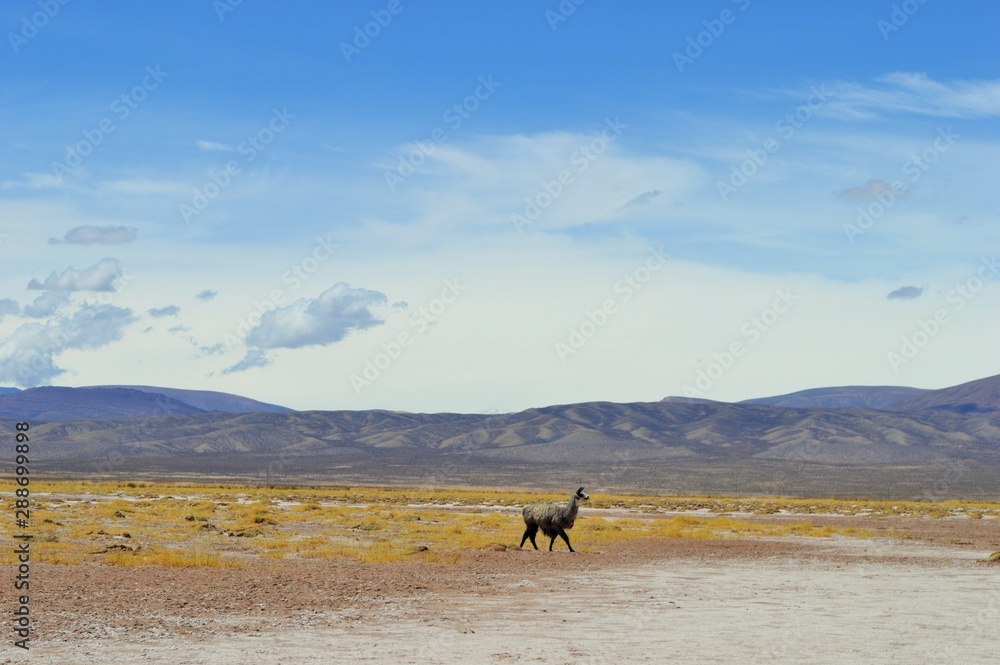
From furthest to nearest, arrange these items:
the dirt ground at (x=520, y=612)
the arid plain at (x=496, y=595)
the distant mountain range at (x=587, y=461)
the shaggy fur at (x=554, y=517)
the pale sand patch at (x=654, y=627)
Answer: the distant mountain range at (x=587, y=461), the shaggy fur at (x=554, y=517), the arid plain at (x=496, y=595), the dirt ground at (x=520, y=612), the pale sand patch at (x=654, y=627)

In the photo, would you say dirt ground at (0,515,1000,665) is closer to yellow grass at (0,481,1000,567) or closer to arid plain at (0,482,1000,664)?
arid plain at (0,482,1000,664)

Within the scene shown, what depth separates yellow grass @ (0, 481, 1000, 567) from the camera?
24.6 meters

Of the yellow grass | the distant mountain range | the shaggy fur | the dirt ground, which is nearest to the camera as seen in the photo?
the dirt ground

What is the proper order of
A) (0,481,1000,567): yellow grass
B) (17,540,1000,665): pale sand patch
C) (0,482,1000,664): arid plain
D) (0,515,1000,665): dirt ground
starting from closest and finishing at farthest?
(17,540,1000,665): pale sand patch, (0,515,1000,665): dirt ground, (0,482,1000,664): arid plain, (0,481,1000,567): yellow grass

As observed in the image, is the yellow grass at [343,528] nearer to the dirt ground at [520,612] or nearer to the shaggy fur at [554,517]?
the shaggy fur at [554,517]

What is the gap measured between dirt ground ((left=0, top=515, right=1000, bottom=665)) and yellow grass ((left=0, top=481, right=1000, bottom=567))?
230 centimetres

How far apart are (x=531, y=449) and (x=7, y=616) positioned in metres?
163

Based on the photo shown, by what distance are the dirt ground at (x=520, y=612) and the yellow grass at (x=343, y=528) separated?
2301 mm

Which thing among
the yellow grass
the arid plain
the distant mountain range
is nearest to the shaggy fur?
the arid plain

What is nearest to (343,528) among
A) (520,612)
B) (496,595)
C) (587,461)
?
(496,595)

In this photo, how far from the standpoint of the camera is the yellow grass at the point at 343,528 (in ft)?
80.7

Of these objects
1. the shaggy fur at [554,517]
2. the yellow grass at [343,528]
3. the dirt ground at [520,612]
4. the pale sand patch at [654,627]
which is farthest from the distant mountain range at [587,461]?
the pale sand patch at [654,627]

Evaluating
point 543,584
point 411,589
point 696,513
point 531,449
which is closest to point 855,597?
point 543,584

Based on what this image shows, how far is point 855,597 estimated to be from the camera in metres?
18.5
